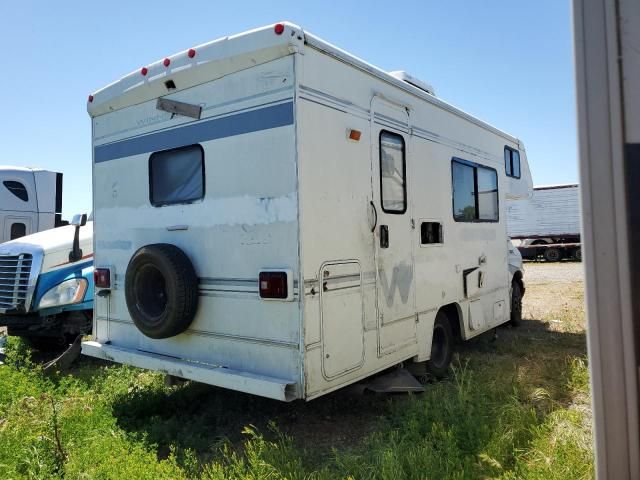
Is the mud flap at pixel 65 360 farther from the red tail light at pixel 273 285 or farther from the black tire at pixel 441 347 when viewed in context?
the black tire at pixel 441 347

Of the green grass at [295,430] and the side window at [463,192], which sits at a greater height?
the side window at [463,192]

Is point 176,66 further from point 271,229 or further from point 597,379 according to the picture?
point 597,379

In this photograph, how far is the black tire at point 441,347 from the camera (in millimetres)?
5216

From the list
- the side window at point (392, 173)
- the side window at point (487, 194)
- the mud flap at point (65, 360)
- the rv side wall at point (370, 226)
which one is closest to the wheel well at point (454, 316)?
the rv side wall at point (370, 226)

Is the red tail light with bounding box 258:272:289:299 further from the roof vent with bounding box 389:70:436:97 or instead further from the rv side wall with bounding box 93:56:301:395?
the roof vent with bounding box 389:70:436:97

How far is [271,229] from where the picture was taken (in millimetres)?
3588

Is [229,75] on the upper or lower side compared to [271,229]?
upper

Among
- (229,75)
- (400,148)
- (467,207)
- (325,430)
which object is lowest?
(325,430)

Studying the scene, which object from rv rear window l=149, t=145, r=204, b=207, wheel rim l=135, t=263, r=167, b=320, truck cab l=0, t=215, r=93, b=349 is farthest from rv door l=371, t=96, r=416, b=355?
truck cab l=0, t=215, r=93, b=349

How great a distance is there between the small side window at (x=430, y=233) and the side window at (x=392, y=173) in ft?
1.28

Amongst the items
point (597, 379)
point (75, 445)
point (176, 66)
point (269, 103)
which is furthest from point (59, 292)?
point (597, 379)

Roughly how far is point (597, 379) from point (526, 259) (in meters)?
25.3

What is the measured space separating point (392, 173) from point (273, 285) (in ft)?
5.03

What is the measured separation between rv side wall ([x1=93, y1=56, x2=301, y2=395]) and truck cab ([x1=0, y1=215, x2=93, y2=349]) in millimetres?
1936
